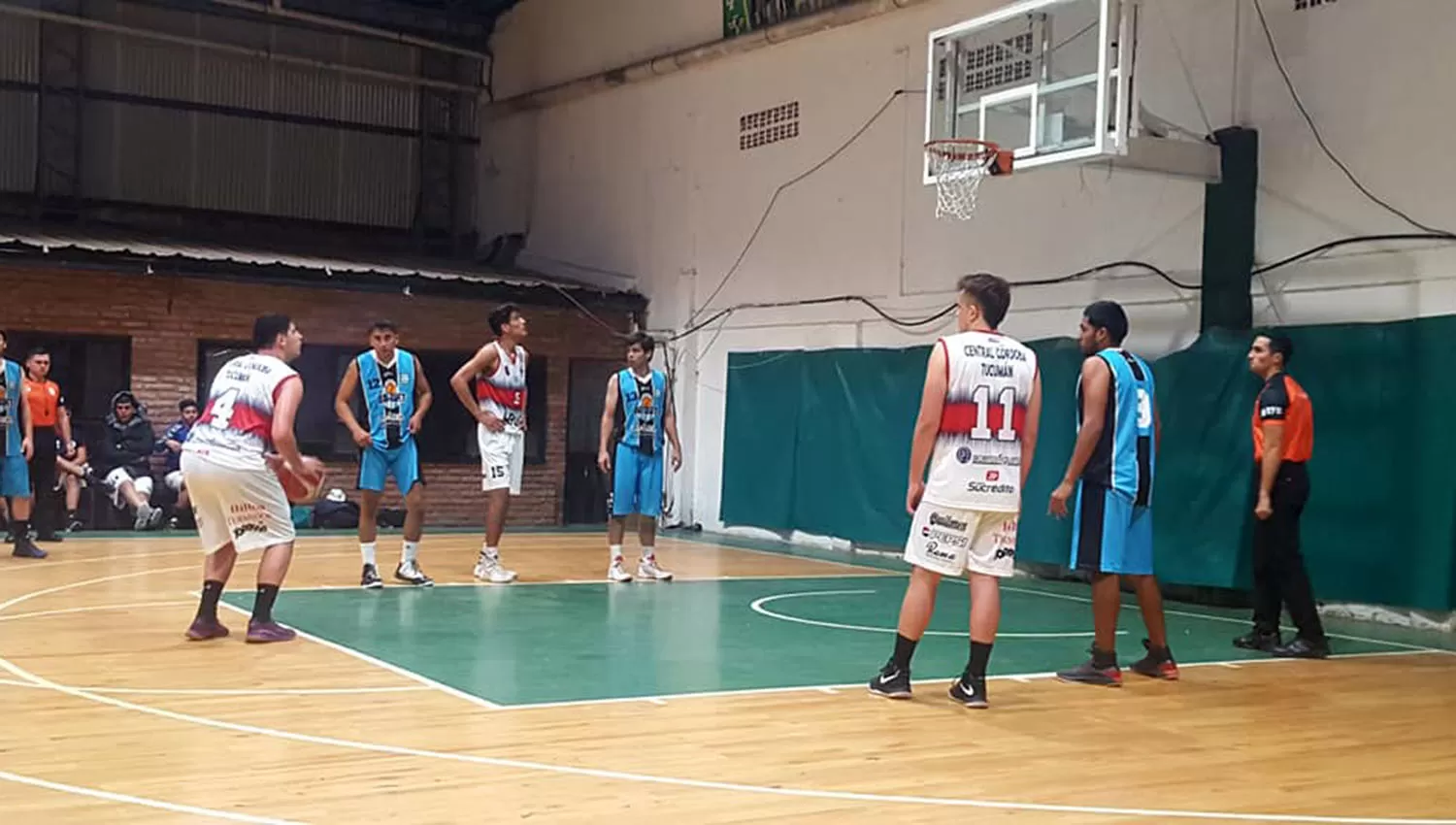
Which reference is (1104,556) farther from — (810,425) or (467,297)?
(467,297)

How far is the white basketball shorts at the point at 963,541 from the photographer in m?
6.54

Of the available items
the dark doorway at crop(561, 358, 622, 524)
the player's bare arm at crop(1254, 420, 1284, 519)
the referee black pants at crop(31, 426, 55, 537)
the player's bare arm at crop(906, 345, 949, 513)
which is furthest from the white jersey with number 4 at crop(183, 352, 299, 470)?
the dark doorway at crop(561, 358, 622, 524)

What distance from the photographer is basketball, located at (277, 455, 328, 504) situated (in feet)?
24.9

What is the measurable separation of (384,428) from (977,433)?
526 centimetres

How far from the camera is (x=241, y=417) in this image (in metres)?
7.64

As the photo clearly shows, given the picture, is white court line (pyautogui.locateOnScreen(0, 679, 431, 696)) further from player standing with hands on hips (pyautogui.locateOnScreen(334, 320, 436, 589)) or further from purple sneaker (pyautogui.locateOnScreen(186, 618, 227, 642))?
player standing with hands on hips (pyautogui.locateOnScreen(334, 320, 436, 589))

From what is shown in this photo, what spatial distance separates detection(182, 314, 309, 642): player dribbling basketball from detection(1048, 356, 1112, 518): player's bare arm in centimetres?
394

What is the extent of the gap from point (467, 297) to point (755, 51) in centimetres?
474

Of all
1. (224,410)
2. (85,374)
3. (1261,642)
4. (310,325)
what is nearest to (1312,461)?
(1261,642)

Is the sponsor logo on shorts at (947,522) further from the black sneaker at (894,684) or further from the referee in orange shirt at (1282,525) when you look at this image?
the referee in orange shirt at (1282,525)

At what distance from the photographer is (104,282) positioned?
1630 centimetres

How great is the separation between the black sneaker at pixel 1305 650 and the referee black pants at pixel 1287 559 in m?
0.04

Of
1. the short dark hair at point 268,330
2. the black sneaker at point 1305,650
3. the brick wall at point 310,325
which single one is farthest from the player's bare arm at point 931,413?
the brick wall at point 310,325

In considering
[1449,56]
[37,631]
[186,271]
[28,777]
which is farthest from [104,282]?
[1449,56]
